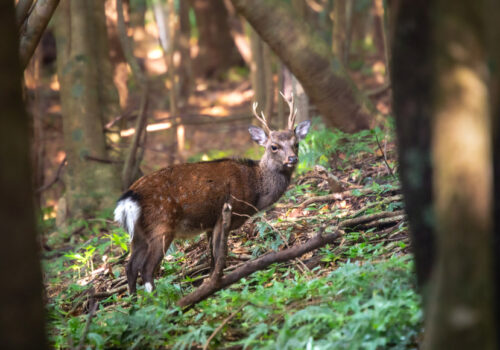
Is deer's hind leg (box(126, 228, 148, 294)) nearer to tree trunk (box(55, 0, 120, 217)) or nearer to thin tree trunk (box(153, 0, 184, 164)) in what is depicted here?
tree trunk (box(55, 0, 120, 217))

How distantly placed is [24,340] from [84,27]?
7690 mm

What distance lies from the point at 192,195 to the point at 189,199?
53 mm

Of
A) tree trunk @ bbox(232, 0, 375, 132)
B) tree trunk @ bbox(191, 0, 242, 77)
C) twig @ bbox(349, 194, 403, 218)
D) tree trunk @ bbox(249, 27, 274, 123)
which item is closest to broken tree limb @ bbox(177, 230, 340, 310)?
twig @ bbox(349, 194, 403, 218)

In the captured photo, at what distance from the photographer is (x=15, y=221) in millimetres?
2309

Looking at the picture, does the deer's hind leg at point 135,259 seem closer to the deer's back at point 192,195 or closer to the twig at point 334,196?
the deer's back at point 192,195

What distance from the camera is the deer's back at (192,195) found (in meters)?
5.96

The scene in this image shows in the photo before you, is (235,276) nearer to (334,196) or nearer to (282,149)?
(334,196)

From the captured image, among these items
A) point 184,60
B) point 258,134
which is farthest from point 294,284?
point 184,60

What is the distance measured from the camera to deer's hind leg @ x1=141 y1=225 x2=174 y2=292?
18.7 ft

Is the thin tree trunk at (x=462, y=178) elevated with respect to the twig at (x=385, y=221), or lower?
elevated

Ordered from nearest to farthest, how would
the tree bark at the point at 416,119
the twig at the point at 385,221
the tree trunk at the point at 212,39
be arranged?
the tree bark at the point at 416,119 < the twig at the point at 385,221 < the tree trunk at the point at 212,39

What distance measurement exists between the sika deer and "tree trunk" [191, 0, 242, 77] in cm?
1456

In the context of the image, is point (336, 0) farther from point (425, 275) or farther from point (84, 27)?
point (425, 275)

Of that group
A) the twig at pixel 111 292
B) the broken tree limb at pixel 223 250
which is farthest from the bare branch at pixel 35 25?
the twig at pixel 111 292
